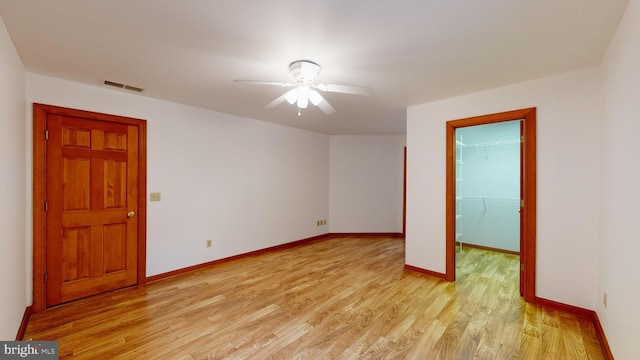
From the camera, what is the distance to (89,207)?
→ 116 inches

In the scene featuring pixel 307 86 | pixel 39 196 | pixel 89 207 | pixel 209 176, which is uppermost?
pixel 307 86

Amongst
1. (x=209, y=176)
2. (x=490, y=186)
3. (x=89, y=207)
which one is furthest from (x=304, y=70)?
(x=490, y=186)

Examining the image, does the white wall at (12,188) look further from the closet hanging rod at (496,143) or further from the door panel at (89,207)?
the closet hanging rod at (496,143)

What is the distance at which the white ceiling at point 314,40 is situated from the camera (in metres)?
1.59

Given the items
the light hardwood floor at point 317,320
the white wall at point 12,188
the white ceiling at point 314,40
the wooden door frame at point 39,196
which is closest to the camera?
the white ceiling at point 314,40

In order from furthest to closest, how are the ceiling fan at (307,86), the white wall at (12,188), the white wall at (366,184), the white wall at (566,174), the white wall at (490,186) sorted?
1. the white wall at (366,184)
2. the white wall at (490,186)
3. the white wall at (566,174)
4. the ceiling fan at (307,86)
5. the white wall at (12,188)

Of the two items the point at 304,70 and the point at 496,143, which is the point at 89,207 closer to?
the point at 304,70

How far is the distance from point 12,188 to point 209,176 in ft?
6.75

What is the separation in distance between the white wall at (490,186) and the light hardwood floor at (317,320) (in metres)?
1.34

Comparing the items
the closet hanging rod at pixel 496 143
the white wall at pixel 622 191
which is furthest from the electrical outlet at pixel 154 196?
the closet hanging rod at pixel 496 143

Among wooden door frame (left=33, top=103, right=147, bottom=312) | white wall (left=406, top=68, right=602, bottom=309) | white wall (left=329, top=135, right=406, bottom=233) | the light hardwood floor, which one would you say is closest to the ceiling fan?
white wall (left=406, top=68, right=602, bottom=309)

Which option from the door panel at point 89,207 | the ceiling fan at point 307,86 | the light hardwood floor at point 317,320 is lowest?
the light hardwood floor at point 317,320

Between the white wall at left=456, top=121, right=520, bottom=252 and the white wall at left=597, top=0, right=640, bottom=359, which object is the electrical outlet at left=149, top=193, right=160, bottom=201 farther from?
the white wall at left=456, top=121, right=520, bottom=252

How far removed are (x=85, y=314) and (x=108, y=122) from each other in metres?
2.01
